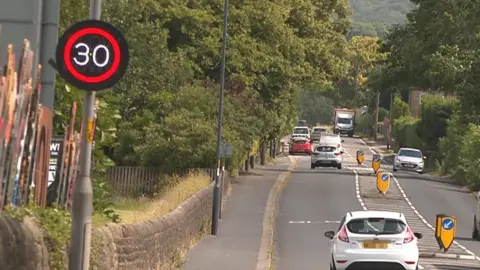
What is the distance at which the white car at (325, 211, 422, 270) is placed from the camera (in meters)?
19.8

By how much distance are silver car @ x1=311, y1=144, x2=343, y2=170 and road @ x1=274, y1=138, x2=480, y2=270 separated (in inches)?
30.9

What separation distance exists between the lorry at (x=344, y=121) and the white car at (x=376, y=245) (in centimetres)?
10291

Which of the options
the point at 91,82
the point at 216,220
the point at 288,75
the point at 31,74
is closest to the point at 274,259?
the point at 216,220

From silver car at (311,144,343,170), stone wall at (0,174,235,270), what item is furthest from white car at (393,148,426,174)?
stone wall at (0,174,235,270)

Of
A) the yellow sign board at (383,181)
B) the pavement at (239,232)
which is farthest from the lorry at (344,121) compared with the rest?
the yellow sign board at (383,181)

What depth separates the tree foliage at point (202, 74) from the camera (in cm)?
4159

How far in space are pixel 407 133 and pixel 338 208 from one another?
2077 inches

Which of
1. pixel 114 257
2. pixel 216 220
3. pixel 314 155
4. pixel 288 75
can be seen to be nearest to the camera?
pixel 114 257

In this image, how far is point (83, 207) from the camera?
32.8 ft

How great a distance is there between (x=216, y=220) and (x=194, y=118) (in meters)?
12.0

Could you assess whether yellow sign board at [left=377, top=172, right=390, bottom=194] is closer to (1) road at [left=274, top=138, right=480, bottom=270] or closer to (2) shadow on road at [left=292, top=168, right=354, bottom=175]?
(1) road at [left=274, top=138, right=480, bottom=270]

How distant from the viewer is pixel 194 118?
4184cm

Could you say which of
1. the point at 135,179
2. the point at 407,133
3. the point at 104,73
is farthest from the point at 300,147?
the point at 104,73

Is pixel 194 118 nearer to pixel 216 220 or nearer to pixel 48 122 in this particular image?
pixel 216 220
